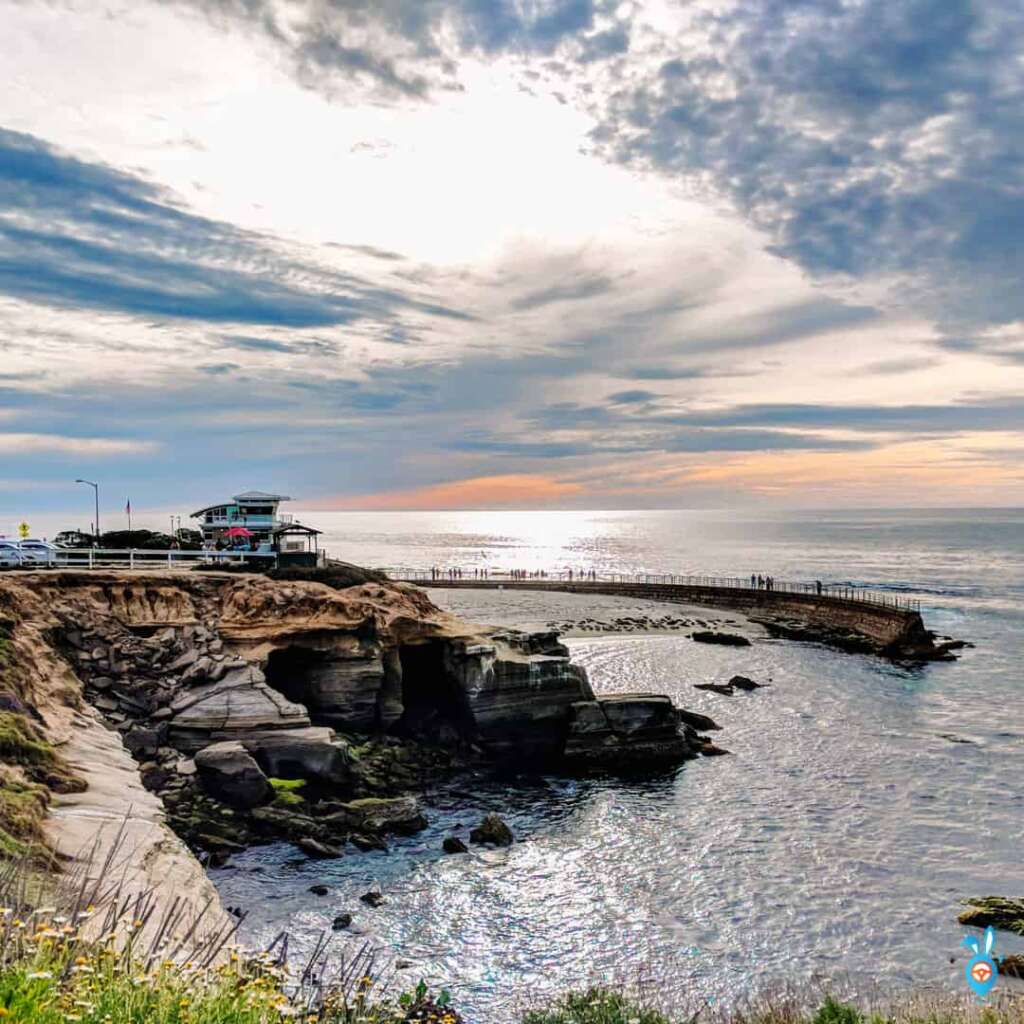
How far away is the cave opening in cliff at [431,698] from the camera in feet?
108

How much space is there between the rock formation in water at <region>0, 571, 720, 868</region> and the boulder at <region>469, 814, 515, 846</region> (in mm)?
1992

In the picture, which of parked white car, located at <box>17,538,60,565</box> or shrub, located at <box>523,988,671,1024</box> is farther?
parked white car, located at <box>17,538,60,565</box>

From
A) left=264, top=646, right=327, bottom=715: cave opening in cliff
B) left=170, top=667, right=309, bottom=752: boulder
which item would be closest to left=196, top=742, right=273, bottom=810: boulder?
left=170, top=667, right=309, bottom=752: boulder

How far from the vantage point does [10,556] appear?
38.9 m

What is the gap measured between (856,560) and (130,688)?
161414 mm

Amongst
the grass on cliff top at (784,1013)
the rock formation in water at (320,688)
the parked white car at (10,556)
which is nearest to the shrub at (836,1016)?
the grass on cliff top at (784,1013)

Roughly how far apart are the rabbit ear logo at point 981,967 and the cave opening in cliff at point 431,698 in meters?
19.1

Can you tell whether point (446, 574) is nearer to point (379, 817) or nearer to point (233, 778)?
point (379, 817)

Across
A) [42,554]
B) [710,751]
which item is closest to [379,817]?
[710,751]

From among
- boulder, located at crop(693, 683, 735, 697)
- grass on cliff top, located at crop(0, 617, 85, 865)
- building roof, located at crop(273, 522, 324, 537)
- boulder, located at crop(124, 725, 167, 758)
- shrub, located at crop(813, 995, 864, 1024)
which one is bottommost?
boulder, located at crop(693, 683, 735, 697)

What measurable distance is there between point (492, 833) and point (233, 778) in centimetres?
816

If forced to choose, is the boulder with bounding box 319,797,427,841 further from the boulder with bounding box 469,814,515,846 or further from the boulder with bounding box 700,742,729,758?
the boulder with bounding box 700,742,729,758

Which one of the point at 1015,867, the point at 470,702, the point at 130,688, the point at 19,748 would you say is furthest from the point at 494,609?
the point at 19,748

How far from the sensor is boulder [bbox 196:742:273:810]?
2334 centimetres
